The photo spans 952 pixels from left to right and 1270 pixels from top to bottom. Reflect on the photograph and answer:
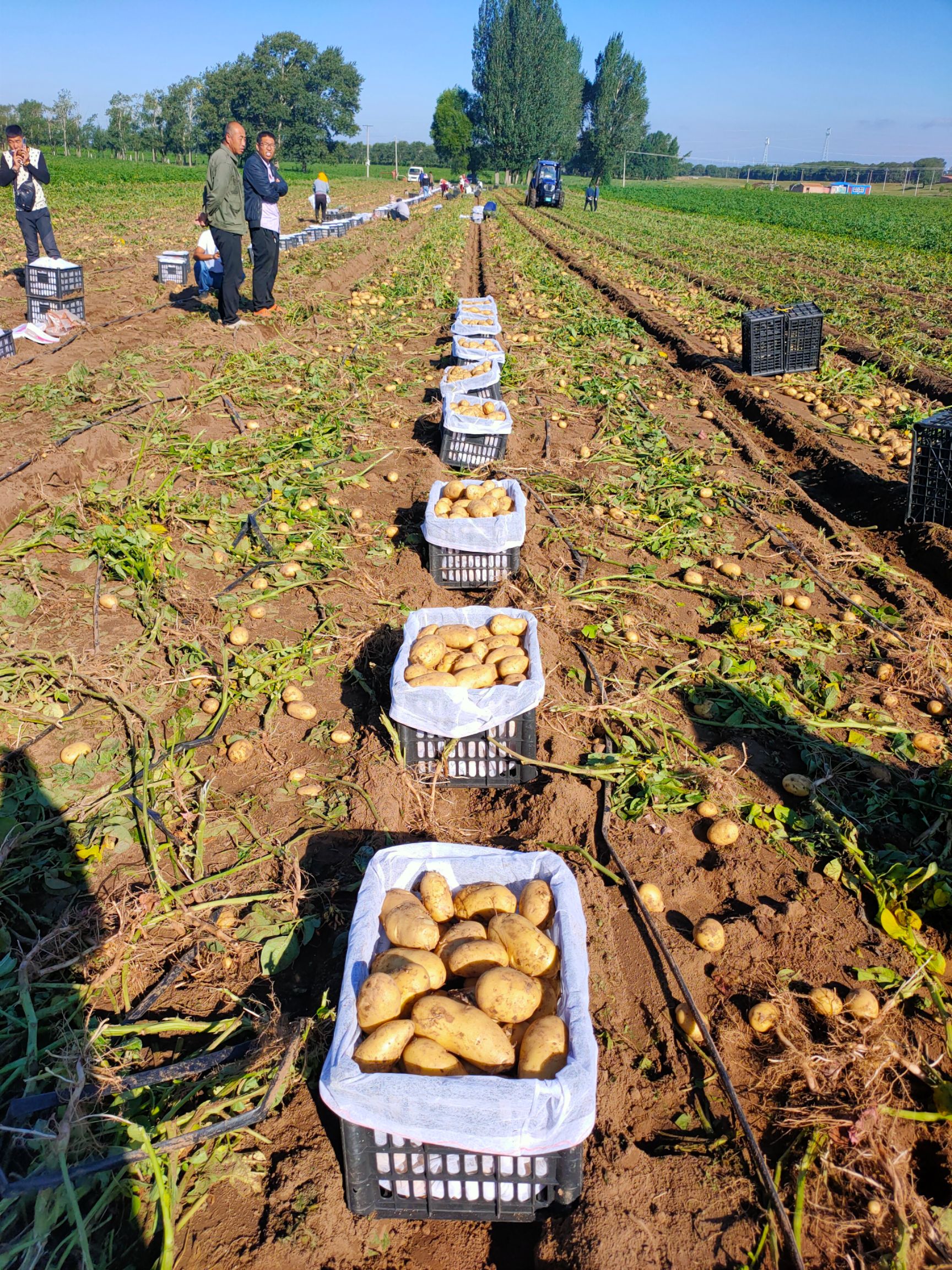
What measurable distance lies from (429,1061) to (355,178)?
88.1m

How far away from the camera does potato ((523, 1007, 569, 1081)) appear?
219 centimetres

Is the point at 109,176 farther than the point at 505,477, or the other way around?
the point at 109,176

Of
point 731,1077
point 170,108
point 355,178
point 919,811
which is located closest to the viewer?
point 731,1077

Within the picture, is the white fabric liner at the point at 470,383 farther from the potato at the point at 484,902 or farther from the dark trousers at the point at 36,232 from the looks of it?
the dark trousers at the point at 36,232

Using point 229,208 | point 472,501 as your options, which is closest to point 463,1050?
point 472,501

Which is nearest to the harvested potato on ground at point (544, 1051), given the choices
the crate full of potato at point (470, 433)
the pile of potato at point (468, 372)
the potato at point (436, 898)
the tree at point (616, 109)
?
the potato at point (436, 898)

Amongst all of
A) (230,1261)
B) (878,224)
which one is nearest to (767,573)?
(230,1261)

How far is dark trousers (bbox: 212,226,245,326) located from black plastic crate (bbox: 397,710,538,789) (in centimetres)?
933

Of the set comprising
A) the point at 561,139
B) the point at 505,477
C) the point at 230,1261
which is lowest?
the point at 230,1261

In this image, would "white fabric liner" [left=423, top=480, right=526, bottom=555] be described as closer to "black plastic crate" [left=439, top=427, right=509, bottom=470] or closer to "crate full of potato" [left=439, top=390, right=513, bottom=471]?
"crate full of potato" [left=439, top=390, right=513, bottom=471]

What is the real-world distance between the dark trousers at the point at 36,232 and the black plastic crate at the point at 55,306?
0.87 metres

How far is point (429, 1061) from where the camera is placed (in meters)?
2.19

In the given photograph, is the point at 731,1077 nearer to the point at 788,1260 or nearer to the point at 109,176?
the point at 788,1260

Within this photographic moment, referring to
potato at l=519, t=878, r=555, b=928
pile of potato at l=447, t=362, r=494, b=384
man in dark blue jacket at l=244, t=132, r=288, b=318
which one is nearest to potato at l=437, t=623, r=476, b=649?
potato at l=519, t=878, r=555, b=928
